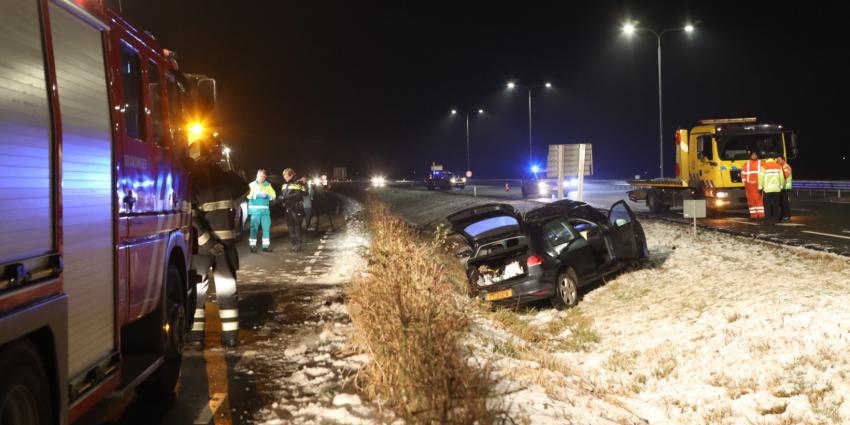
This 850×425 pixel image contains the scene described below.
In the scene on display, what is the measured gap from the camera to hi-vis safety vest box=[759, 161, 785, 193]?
61.3ft

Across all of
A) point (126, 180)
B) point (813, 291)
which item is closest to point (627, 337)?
point (813, 291)

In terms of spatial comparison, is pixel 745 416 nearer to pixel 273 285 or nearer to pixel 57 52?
pixel 57 52

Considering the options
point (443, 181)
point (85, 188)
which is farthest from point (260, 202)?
point (443, 181)

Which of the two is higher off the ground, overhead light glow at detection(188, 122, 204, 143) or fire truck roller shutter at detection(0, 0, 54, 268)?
overhead light glow at detection(188, 122, 204, 143)

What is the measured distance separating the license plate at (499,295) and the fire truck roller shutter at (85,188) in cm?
793

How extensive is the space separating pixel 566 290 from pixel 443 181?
45.3m

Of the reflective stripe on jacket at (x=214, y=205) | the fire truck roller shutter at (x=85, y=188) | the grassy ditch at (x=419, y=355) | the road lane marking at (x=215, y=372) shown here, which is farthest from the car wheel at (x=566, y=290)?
the fire truck roller shutter at (x=85, y=188)

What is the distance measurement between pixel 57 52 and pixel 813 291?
9747mm

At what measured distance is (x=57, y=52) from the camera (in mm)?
3727

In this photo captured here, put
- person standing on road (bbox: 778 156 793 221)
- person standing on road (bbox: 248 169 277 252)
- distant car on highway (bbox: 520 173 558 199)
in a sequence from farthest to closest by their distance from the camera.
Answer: distant car on highway (bbox: 520 173 558 199), person standing on road (bbox: 778 156 793 221), person standing on road (bbox: 248 169 277 252)

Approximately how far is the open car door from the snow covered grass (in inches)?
19.3

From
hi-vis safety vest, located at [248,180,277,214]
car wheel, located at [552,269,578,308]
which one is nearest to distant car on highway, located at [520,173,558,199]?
hi-vis safety vest, located at [248,180,277,214]

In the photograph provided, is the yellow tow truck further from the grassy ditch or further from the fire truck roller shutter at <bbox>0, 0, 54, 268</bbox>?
the fire truck roller shutter at <bbox>0, 0, 54, 268</bbox>

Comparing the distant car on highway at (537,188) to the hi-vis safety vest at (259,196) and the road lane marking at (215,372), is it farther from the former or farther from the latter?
the road lane marking at (215,372)
